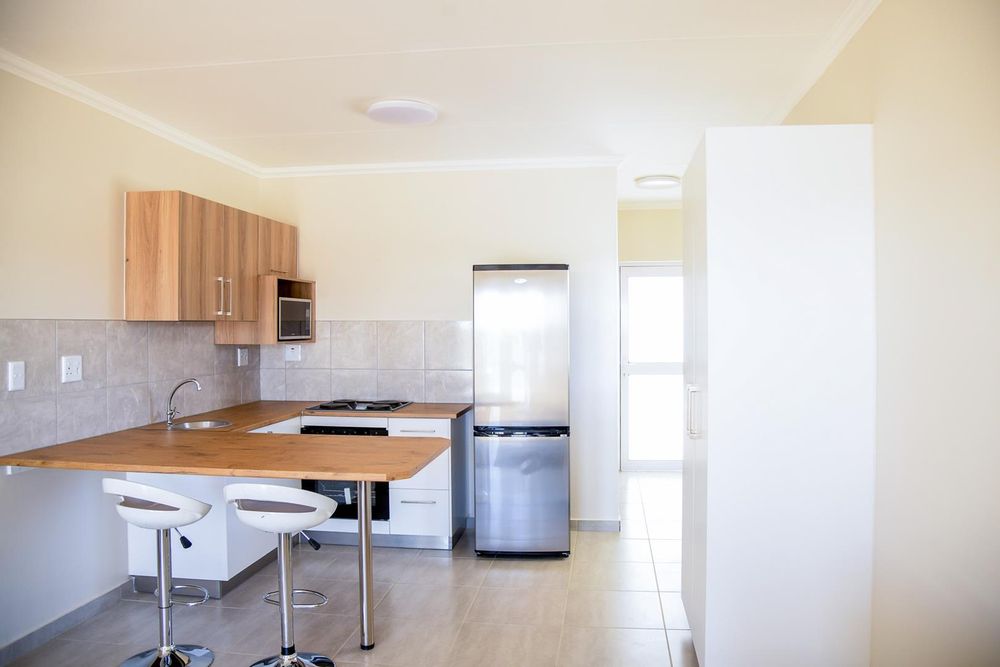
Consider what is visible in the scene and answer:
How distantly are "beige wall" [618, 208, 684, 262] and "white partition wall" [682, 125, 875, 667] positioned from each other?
12.9ft

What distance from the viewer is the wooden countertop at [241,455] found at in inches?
93.5

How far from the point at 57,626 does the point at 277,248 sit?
2.51 metres

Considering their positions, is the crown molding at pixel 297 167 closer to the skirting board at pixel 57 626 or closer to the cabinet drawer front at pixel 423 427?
the cabinet drawer front at pixel 423 427

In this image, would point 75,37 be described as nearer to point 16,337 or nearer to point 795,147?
point 16,337

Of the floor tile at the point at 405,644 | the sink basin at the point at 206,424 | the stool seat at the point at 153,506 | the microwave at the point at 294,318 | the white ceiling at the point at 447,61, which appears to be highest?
the white ceiling at the point at 447,61

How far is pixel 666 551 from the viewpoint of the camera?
13.1 feet

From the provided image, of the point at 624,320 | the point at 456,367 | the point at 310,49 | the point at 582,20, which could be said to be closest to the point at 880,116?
the point at 582,20

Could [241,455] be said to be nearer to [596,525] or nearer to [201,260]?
[201,260]

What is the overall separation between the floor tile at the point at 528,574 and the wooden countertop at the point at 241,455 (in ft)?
3.91

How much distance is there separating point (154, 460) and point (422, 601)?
1527mm

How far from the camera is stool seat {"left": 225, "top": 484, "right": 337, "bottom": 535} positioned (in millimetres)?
2312

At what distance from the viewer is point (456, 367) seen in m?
4.56

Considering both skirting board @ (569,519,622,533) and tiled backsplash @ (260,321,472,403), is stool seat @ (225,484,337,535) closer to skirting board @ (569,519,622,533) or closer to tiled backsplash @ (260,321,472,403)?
tiled backsplash @ (260,321,472,403)

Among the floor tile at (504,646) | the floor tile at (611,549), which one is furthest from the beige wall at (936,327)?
the floor tile at (611,549)
